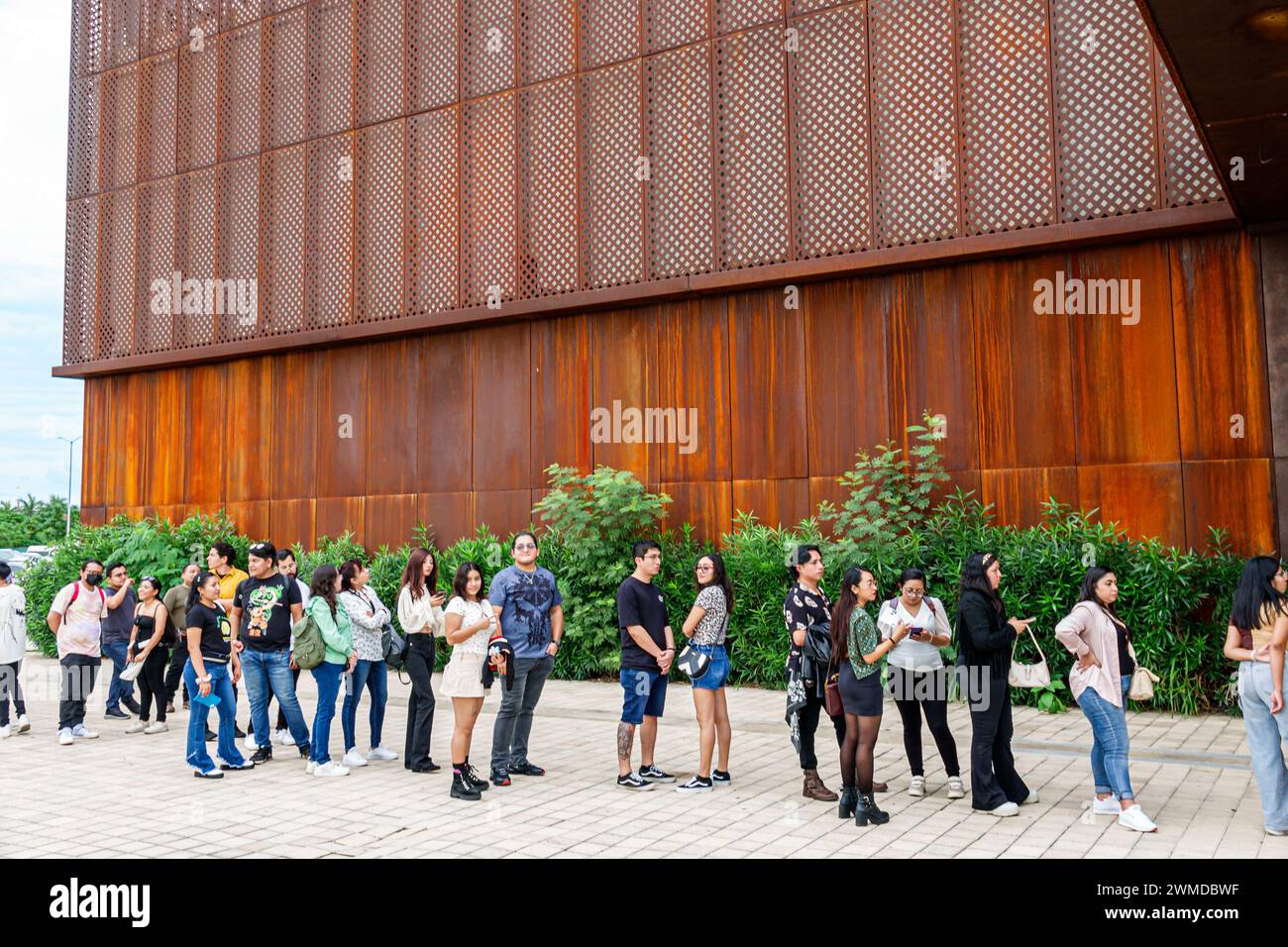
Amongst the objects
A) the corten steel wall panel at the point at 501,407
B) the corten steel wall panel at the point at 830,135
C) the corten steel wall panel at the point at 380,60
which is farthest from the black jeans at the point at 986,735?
the corten steel wall panel at the point at 380,60

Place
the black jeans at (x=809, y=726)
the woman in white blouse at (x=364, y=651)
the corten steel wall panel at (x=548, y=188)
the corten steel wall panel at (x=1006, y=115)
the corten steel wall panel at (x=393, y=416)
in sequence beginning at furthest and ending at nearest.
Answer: the corten steel wall panel at (x=393, y=416)
the corten steel wall panel at (x=548, y=188)
the corten steel wall panel at (x=1006, y=115)
the woman in white blouse at (x=364, y=651)
the black jeans at (x=809, y=726)

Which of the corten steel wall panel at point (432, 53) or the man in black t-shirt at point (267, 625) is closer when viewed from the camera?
the man in black t-shirt at point (267, 625)

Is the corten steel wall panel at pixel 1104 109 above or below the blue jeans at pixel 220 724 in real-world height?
above

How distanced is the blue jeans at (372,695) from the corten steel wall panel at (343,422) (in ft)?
27.9

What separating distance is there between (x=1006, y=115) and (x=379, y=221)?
382 inches

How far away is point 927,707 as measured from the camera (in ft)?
24.1

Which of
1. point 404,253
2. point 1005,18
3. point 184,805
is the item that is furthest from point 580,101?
point 184,805

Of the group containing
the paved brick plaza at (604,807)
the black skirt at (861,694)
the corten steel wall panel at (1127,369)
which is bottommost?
the paved brick plaza at (604,807)

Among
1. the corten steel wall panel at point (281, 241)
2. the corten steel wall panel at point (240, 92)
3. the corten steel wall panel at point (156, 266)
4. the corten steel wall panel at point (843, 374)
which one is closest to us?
the corten steel wall panel at point (843, 374)

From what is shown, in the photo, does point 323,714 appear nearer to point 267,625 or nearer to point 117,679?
point 267,625

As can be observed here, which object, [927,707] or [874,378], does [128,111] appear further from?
[927,707]

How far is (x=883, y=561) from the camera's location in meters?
12.1

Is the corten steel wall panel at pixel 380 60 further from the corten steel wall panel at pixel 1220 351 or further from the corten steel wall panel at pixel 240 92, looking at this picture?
the corten steel wall panel at pixel 1220 351

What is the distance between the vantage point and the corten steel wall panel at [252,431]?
18375 mm
